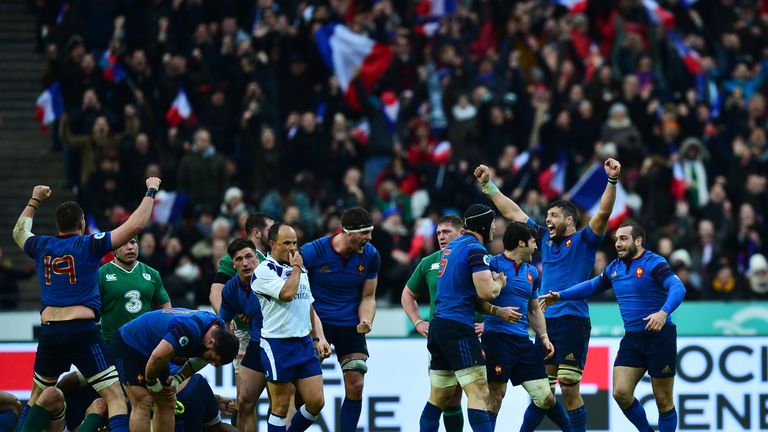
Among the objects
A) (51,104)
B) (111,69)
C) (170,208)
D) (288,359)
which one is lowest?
(288,359)

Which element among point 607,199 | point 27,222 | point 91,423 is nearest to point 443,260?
point 607,199

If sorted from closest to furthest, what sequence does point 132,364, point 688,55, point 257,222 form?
point 132,364
point 257,222
point 688,55

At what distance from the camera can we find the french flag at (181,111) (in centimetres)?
2353

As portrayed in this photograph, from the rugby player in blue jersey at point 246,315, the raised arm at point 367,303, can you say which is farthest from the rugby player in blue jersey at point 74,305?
the raised arm at point 367,303

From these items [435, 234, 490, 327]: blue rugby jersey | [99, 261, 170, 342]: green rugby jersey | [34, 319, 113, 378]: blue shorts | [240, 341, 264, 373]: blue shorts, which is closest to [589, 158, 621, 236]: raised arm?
[435, 234, 490, 327]: blue rugby jersey

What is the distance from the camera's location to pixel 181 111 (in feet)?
77.4

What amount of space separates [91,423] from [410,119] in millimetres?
11456

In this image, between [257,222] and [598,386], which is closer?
[257,222]

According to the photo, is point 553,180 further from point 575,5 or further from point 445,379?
point 445,379

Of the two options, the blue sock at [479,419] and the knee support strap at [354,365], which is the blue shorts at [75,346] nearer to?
the knee support strap at [354,365]

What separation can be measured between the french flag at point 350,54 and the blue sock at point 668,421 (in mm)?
11621

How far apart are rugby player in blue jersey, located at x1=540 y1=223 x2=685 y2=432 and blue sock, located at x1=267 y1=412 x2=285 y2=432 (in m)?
2.91

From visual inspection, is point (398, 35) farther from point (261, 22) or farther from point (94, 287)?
point (94, 287)

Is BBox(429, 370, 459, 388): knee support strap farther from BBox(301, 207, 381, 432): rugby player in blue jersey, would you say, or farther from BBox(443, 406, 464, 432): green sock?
BBox(301, 207, 381, 432): rugby player in blue jersey
